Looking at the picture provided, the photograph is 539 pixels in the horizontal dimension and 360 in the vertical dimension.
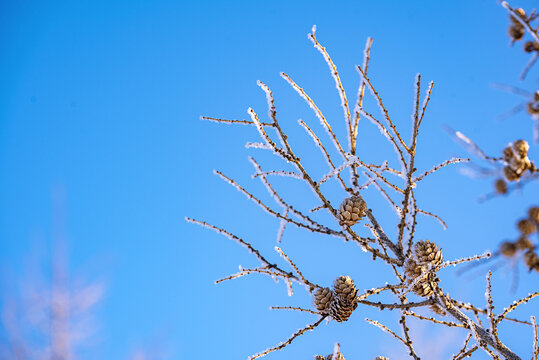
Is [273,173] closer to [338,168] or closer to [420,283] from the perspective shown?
[338,168]

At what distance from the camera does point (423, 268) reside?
1.83 metres

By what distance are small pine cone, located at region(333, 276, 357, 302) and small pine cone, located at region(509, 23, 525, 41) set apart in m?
1.15

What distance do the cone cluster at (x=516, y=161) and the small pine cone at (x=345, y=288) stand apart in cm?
89

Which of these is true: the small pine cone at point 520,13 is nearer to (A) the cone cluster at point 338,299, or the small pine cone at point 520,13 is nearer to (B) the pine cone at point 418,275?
(B) the pine cone at point 418,275

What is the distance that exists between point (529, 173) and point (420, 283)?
78 cm

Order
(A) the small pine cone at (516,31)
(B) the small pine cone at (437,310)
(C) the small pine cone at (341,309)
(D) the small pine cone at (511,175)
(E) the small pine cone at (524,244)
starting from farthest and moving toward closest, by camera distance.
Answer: (B) the small pine cone at (437,310)
(C) the small pine cone at (341,309)
(A) the small pine cone at (516,31)
(D) the small pine cone at (511,175)
(E) the small pine cone at (524,244)

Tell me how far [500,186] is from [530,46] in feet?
1.49

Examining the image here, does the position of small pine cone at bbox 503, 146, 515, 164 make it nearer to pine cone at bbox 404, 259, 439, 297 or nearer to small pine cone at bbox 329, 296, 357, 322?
pine cone at bbox 404, 259, 439, 297

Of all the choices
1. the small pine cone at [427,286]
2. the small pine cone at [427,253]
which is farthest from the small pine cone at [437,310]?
the small pine cone at [427,253]

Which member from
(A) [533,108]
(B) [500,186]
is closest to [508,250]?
(B) [500,186]

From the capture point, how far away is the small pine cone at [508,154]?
1.19m

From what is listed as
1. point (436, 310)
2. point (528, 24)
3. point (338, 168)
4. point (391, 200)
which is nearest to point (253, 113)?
point (338, 168)

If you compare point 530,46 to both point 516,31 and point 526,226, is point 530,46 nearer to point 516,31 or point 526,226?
point 516,31

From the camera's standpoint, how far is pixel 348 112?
6.39 ft
